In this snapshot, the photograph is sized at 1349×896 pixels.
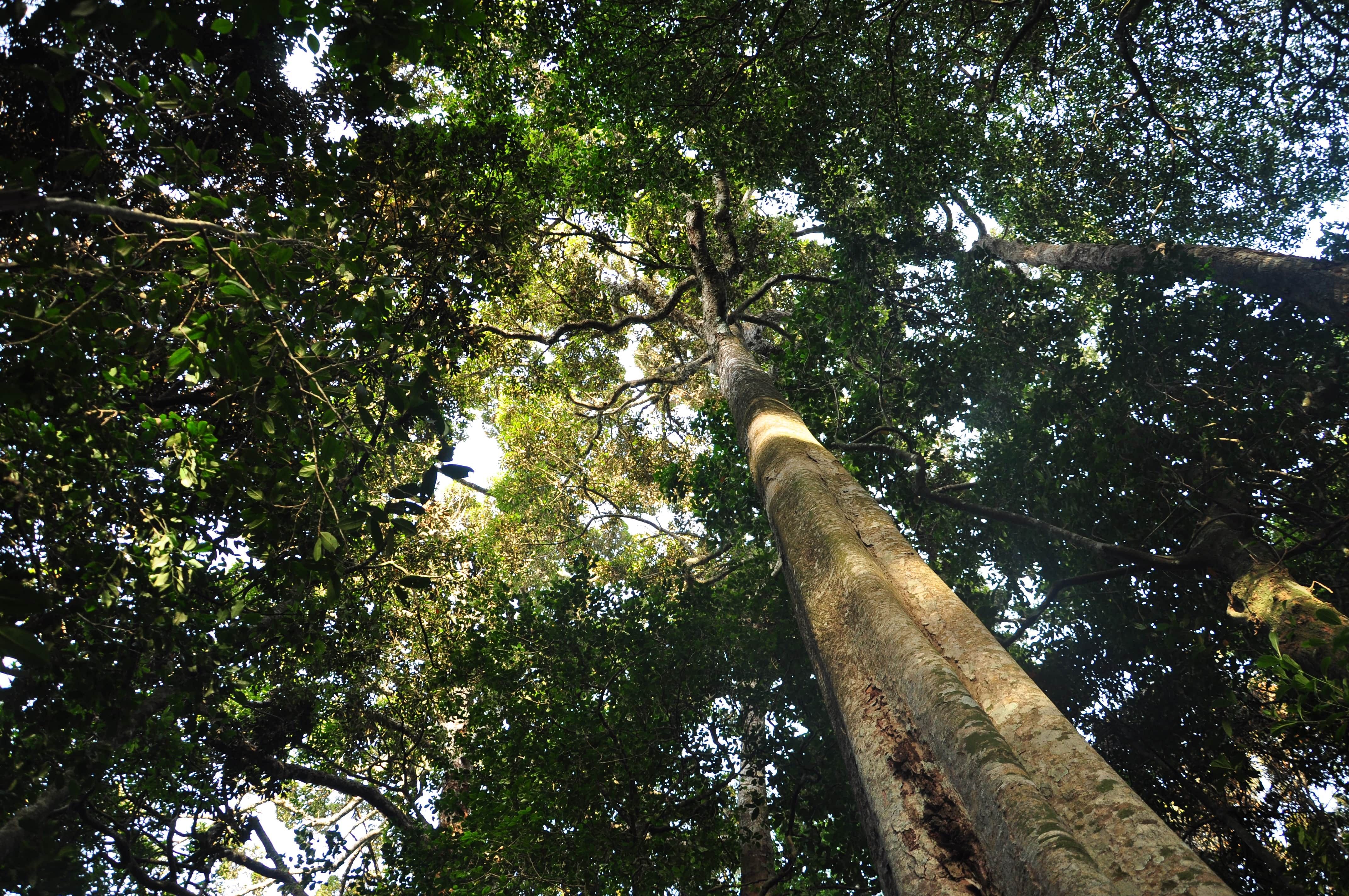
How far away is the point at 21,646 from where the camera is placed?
1.88 m

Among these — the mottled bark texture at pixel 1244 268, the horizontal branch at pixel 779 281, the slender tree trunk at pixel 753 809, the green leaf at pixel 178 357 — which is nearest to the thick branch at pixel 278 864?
the slender tree trunk at pixel 753 809

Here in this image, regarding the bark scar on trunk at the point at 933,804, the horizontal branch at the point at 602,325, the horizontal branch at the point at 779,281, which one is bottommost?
the bark scar on trunk at the point at 933,804

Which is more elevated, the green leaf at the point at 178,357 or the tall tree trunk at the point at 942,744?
the green leaf at the point at 178,357

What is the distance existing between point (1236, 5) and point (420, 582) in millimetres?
12151

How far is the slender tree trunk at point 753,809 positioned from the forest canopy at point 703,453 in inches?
2.2

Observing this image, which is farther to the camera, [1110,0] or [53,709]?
[1110,0]

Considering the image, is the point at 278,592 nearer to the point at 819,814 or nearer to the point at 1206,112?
the point at 819,814

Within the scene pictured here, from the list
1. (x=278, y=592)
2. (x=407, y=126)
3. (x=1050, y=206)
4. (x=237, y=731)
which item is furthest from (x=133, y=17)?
(x=1050, y=206)

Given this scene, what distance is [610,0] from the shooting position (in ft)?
24.1

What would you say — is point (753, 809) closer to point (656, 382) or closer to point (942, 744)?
point (942, 744)

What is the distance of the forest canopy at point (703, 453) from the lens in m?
3.04

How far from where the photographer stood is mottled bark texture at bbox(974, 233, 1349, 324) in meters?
6.80

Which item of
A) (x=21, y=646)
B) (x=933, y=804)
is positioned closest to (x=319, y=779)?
(x=21, y=646)

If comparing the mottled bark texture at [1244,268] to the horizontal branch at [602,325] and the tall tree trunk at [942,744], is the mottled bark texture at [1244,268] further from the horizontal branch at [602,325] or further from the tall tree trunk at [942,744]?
the tall tree trunk at [942,744]
